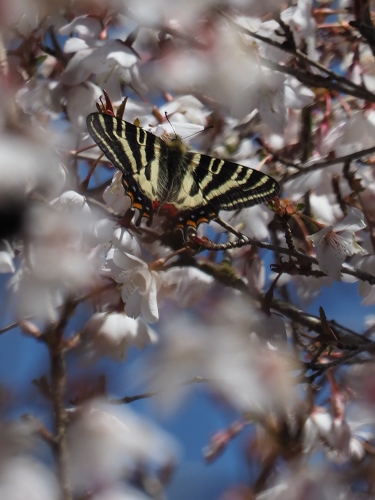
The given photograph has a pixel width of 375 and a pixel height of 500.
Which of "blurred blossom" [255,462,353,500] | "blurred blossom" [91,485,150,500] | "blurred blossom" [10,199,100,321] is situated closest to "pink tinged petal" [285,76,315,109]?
"blurred blossom" [10,199,100,321]

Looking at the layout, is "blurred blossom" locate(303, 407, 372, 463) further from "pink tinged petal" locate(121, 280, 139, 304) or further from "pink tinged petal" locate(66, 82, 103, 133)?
"pink tinged petal" locate(66, 82, 103, 133)

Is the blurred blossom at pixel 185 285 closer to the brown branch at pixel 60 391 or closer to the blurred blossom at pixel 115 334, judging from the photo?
the blurred blossom at pixel 115 334

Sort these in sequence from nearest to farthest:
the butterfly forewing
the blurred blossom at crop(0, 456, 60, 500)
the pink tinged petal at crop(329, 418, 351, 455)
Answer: the blurred blossom at crop(0, 456, 60, 500) → the butterfly forewing → the pink tinged petal at crop(329, 418, 351, 455)

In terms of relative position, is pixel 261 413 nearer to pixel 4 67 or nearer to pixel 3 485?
pixel 3 485

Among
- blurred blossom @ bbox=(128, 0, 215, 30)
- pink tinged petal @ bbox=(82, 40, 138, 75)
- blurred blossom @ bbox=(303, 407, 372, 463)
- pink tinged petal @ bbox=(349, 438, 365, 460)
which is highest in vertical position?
blurred blossom @ bbox=(128, 0, 215, 30)

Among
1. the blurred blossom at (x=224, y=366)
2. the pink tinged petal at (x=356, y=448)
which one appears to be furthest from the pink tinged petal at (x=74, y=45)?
the pink tinged petal at (x=356, y=448)

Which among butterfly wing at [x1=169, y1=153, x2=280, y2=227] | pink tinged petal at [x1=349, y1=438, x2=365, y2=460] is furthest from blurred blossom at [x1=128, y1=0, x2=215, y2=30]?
pink tinged petal at [x1=349, y1=438, x2=365, y2=460]

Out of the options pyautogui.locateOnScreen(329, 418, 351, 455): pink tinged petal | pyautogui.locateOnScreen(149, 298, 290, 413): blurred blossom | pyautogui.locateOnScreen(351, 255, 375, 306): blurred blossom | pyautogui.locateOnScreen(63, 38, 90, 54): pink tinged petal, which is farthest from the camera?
pyautogui.locateOnScreen(63, 38, 90, 54): pink tinged petal

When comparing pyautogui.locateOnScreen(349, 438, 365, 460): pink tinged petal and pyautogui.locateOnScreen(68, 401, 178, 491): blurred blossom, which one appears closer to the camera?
pyautogui.locateOnScreen(68, 401, 178, 491): blurred blossom

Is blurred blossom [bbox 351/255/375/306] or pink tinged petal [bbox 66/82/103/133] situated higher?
pink tinged petal [bbox 66/82/103/133]
